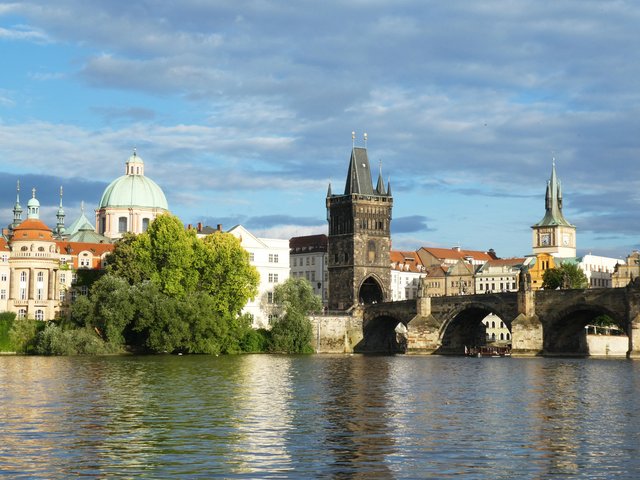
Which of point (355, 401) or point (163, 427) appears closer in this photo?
point (163, 427)

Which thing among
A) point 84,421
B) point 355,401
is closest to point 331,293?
point 355,401

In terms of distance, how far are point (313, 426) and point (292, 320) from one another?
78098 mm

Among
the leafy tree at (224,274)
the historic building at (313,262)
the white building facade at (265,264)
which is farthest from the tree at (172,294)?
the historic building at (313,262)

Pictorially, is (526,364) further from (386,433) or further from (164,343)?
(386,433)

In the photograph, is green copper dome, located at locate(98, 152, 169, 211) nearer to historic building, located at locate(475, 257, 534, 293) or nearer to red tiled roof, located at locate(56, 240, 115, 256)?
red tiled roof, located at locate(56, 240, 115, 256)

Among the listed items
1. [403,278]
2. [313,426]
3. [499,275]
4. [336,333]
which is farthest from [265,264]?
[313,426]

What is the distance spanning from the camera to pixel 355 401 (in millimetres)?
50031

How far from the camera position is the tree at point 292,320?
117 meters

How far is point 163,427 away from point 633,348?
2748 inches

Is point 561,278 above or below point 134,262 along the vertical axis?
above

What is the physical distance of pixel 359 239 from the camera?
148 m

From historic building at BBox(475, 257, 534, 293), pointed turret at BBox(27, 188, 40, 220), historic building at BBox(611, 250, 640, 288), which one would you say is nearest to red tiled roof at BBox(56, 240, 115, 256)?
pointed turret at BBox(27, 188, 40, 220)

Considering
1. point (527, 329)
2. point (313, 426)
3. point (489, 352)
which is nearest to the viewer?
point (313, 426)

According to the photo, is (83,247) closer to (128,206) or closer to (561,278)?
(128,206)
